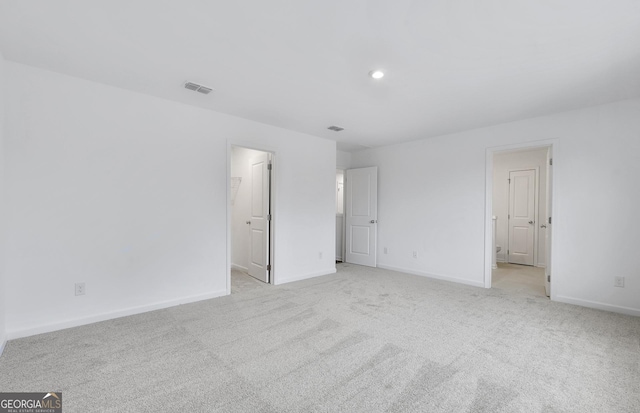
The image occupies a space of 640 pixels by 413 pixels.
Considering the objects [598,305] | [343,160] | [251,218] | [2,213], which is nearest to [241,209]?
[251,218]

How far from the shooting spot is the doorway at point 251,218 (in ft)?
14.6

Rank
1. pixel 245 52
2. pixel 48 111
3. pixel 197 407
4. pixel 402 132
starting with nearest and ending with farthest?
pixel 197 407 < pixel 245 52 < pixel 48 111 < pixel 402 132

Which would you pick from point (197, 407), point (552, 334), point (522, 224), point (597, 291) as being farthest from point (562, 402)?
point (522, 224)

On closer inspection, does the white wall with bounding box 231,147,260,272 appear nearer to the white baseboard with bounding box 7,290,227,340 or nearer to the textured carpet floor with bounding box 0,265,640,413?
the white baseboard with bounding box 7,290,227,340

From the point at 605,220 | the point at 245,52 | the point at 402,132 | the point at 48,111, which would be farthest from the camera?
the point at 402,132

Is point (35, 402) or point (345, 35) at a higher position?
point (345, 35)

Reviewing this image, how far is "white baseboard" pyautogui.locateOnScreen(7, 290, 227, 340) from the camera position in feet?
8.21

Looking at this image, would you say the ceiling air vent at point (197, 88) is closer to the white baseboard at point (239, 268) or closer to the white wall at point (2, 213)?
the white wall at point (2, 213)

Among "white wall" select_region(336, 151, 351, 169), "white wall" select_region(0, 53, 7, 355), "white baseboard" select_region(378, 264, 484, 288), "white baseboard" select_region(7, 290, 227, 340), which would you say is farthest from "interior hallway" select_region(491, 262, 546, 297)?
"white wall" select_region(0, 53, 7, 355)

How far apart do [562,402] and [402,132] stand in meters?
3.77

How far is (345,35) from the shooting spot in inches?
81.0

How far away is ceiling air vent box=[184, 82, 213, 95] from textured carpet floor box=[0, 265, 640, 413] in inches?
93.5

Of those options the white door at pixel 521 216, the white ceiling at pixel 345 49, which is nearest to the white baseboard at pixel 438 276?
the white ceiling at pixel 345 49

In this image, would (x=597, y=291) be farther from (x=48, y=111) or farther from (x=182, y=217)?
(x=48, y=111)
